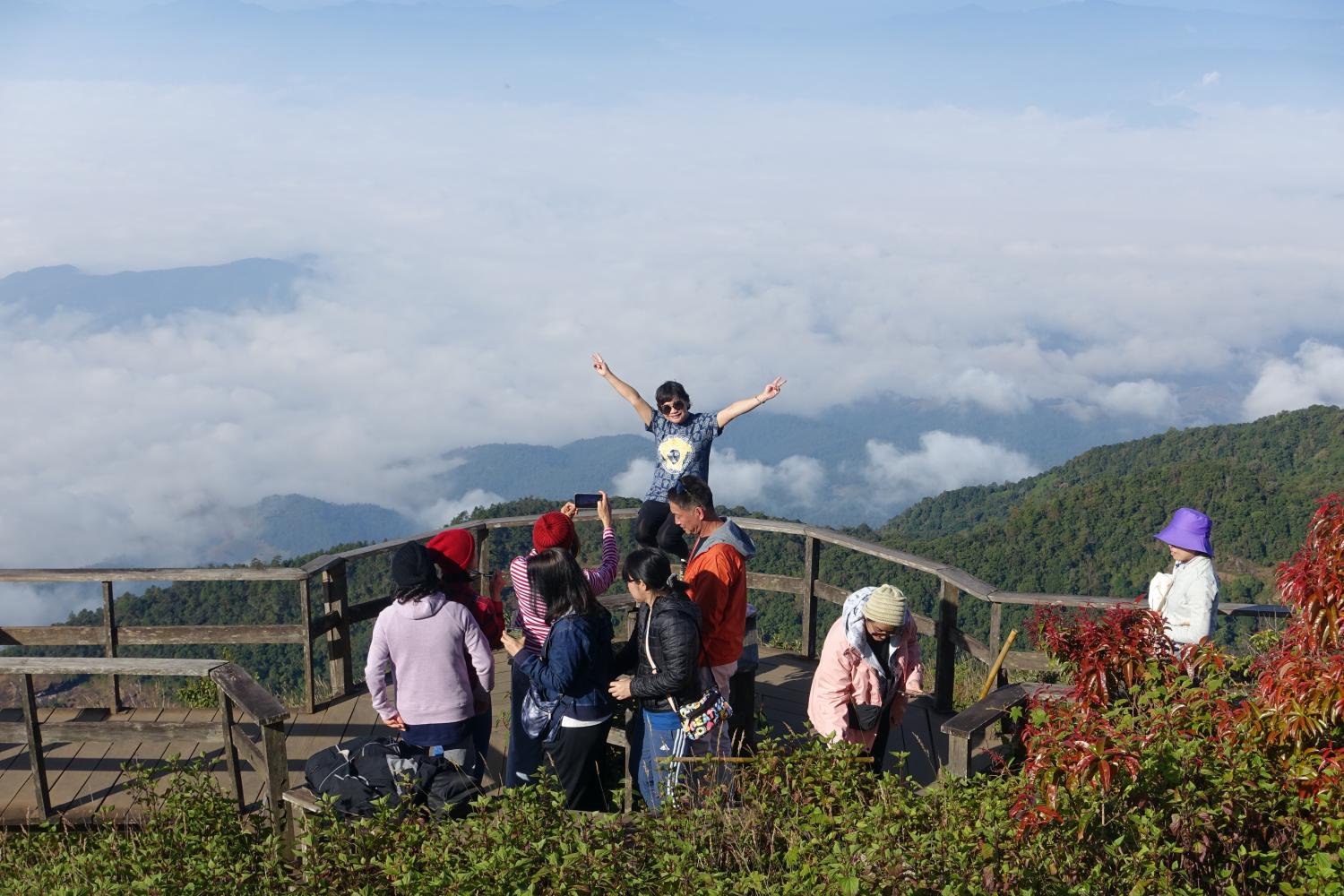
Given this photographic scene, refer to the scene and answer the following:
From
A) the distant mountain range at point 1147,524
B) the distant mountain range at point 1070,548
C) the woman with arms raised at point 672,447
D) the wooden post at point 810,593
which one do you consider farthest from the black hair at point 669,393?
the distant mountain range at point 1147,524

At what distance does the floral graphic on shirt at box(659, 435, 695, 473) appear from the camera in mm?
6660

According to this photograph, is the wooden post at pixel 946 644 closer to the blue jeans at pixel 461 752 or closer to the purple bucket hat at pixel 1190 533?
the purple bucket hat at pixel 1190 533

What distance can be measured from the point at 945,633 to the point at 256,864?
3.97 meters

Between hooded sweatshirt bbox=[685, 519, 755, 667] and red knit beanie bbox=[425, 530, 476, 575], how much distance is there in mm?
948

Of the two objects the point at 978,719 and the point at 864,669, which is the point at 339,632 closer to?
the point at 864,669

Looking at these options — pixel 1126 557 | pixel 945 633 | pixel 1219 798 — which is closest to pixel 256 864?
pixel 1219 798

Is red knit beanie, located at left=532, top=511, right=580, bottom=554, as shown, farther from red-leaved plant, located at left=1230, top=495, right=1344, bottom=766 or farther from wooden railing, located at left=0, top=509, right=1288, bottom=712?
red-leaved plant, located at left=1230, top=495, right=1344, bottom=766

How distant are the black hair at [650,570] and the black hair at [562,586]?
18 centimetres

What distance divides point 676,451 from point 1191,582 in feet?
9.44

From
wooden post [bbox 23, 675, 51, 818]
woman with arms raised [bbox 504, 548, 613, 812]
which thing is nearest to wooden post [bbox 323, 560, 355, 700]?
wooden post [bbox 23, 675, 51, 818]

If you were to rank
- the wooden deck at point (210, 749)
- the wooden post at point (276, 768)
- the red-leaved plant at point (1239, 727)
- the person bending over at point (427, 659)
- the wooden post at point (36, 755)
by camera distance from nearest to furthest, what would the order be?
the red-leaved plant at point (1239, 727) → the wooden post at point (276, 768) → the person bending over at point (427, 659) → the wooden post at point (36, 755) → the wooden deck at point (210, 749)

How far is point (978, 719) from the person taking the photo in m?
4.61

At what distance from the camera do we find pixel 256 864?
405cm

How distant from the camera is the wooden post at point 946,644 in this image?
253 inches
